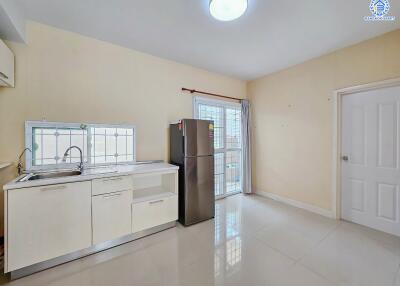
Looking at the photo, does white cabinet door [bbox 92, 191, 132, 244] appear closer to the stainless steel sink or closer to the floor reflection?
the stainless steel sink

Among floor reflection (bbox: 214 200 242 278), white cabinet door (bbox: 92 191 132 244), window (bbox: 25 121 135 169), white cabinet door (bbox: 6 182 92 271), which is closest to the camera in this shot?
white cabinet door (bbox: 6 182 92 271)

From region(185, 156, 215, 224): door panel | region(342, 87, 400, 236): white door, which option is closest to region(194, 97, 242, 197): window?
region(185, 156, 215, 224): door panel

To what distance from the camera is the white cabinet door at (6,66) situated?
1.65 meters

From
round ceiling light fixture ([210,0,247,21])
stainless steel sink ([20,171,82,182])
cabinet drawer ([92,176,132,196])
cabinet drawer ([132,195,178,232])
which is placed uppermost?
round ceiling light fixture ([210,0,247,21])

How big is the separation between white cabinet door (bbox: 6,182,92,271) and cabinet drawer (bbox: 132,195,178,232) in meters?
0.49

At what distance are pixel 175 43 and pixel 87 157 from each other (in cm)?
201

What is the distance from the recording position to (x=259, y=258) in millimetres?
1836

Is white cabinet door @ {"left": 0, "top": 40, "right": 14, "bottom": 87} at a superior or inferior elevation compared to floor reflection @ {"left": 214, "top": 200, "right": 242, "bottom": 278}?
superior

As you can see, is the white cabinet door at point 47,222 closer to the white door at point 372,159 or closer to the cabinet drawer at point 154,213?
the cabinet drawer at point 154,213

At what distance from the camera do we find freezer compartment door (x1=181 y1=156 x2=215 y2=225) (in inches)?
99.7

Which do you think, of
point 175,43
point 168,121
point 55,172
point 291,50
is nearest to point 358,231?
point 291,50

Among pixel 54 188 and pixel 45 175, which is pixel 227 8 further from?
pixel 45 175

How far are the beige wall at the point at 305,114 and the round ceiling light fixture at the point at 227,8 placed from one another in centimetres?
191
